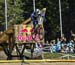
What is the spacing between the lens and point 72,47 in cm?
2205

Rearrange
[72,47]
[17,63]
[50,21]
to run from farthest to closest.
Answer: [50,21] < [72,47] < [17,63]

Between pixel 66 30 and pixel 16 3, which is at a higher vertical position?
pixel 16 3

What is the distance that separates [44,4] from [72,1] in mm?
3632

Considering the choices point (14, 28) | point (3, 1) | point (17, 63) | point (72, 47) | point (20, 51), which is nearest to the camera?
point (17, 63)

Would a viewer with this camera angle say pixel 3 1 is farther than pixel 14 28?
Yes

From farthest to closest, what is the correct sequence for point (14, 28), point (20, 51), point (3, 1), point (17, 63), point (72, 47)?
point (3, 1)
point (72, 47)
point (20, 51)
point (14, 28)
point (17, 63)

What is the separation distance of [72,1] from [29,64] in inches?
1522

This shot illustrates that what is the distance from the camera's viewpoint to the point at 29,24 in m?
16.7

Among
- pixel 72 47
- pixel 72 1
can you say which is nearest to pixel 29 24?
pixel 72 47

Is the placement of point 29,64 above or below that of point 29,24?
below

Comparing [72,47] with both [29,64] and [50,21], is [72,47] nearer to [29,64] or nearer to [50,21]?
[29,64]

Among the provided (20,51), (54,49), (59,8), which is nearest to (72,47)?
(54,49)

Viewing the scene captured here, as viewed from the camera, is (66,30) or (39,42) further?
(66,30)

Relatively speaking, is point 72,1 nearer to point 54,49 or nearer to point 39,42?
point 54,49
